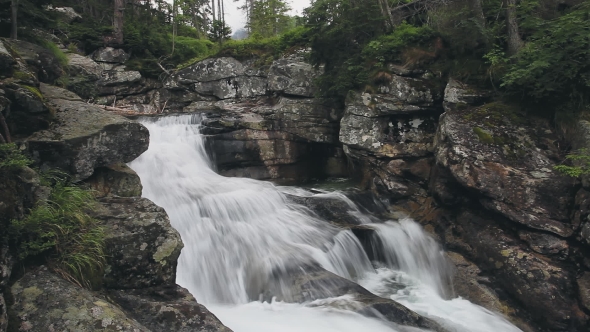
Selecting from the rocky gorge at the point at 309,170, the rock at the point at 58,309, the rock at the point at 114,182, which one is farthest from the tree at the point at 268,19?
the rock at the point at 58,309

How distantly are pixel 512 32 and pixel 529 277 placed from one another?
664 centimetres

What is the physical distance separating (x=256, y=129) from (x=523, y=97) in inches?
322

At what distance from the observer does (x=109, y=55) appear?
17.5 m

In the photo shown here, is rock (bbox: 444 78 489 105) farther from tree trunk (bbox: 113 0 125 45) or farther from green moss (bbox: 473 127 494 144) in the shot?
tree trunk (bbox: 113 0 125 45)

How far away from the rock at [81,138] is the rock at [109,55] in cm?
1038

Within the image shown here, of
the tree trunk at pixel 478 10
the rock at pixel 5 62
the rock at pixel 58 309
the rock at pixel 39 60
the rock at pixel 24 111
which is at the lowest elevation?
the rock at pixel 58 309

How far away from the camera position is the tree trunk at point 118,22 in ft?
58.3

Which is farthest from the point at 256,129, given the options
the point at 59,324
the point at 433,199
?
the point at 59,324

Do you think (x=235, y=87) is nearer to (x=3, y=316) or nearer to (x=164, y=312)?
(x=164, y=312)

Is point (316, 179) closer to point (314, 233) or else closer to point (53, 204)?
point (314, 233)

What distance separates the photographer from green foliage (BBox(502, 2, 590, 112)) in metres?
8.15

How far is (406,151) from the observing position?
38.0 ft

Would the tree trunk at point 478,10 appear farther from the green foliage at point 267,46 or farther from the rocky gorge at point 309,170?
the green foliage at point 267,46

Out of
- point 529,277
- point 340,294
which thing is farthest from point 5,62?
point 529,277
